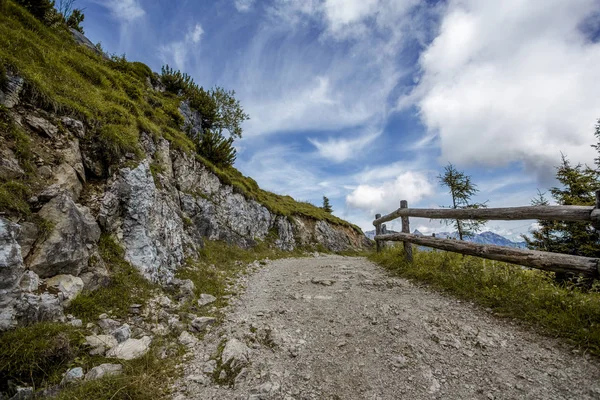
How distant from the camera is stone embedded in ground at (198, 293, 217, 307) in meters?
6.19

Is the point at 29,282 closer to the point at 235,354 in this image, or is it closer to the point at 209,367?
the point at 209,367

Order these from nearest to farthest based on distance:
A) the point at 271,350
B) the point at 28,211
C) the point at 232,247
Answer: the point at 271,350, the point at 28,211, the point at 232,247

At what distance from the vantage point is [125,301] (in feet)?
16.4

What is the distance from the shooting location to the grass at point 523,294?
3.54m

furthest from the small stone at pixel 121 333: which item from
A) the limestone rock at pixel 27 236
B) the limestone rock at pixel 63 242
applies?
the limestone rock at pixel 27 236

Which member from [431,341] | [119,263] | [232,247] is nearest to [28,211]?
[119,263]

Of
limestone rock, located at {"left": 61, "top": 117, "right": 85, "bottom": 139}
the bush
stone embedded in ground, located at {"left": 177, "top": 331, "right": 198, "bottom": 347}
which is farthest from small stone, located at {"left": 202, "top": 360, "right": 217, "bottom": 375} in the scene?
the bush

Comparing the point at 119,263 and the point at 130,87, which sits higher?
the point at 130,87

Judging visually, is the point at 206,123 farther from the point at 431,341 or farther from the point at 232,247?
the point at 431,341

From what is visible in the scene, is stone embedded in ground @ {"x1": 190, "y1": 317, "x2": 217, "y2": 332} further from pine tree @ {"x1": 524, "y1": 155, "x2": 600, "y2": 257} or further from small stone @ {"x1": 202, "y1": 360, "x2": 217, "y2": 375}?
pine tree @ {"x1": 524, "y1": 155, "x2": 600, "y2": 257}

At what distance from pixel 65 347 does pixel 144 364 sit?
1.05 metres

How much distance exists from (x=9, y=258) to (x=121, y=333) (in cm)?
187

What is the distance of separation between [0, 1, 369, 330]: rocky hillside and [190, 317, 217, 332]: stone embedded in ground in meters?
2.02

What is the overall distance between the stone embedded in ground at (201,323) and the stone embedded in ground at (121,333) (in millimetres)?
1100
